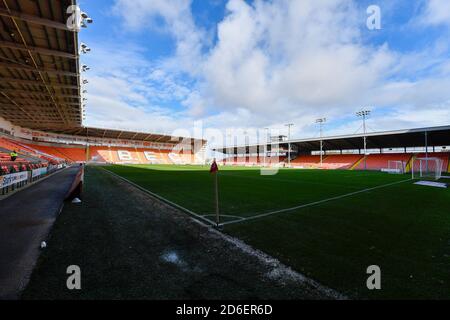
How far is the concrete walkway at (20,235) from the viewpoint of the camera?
3230 mm

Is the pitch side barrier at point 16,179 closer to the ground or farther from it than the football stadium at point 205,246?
farther from it

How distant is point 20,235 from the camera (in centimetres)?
521

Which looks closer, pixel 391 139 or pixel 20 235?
pixel 20 235

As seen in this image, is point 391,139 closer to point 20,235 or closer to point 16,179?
point 20,235

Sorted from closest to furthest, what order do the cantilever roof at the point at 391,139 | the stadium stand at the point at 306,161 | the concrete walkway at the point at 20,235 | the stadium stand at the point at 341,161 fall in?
the concrete walkway at the point at 20,235, the cantilever roof at the point at 391,139, the stadium stand at the point at 341,161, the stadium stand at the point at 306,161

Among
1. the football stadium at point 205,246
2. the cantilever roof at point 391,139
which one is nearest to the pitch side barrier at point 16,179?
the football stadium at point 205,246

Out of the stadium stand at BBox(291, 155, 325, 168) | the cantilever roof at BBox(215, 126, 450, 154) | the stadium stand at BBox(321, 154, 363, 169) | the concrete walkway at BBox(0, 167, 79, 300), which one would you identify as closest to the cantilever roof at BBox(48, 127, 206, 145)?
the stadium stand at BBox(291, 155, 325, 168)

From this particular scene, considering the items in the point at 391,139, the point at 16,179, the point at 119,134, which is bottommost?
the point at 16,179

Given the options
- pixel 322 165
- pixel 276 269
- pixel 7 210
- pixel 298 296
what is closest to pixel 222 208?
pixel 276 269

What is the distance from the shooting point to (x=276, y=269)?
11.6 ft

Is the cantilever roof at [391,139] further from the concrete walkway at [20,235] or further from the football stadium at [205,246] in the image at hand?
the concrete walkway at [20,235]

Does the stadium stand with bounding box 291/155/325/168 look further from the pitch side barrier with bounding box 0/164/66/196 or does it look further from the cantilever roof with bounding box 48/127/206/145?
the pitch side barrier with bounding box 0/164/66/196

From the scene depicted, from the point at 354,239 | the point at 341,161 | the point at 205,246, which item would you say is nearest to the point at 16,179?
the point at 205,246

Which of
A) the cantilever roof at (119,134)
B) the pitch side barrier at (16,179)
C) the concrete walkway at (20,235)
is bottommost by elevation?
the concrete walkway at (20,235)
